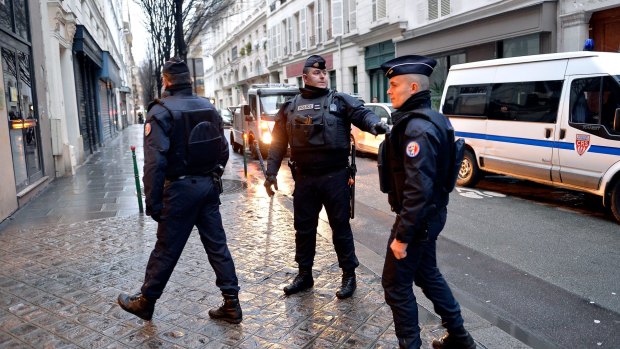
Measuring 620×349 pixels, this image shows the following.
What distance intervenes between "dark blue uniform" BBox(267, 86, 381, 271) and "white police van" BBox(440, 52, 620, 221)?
4.40 metres

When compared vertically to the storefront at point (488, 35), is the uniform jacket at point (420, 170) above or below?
below

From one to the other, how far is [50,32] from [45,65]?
1.25 m

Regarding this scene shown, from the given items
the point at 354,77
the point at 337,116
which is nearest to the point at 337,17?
the point at 354,77

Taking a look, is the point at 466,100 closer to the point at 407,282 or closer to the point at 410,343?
the point at 407,282

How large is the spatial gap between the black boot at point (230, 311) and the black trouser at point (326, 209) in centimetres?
75

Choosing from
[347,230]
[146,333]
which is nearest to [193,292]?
[146,333]

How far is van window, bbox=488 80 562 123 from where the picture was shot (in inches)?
301

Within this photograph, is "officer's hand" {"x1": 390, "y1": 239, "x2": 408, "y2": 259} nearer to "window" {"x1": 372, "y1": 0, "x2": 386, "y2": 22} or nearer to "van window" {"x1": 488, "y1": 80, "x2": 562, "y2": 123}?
"van window" {"x1": 488, "y1": 80, "x2": 562, "y2": 123}

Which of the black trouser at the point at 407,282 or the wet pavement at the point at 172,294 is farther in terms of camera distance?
the wet pavement at the point at 172,294

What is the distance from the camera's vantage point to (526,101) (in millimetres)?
8078

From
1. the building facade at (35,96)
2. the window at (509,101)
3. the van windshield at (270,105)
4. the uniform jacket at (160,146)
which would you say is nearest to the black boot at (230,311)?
the uniform jacket at (160,146)

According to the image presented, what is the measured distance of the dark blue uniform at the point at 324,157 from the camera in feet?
12.8

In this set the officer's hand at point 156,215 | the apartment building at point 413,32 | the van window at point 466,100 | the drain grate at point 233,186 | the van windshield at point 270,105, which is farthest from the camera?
the van windshield at point 270,105

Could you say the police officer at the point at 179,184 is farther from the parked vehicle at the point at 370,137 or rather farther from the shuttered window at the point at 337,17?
the shuttered window at the point at 337,17
